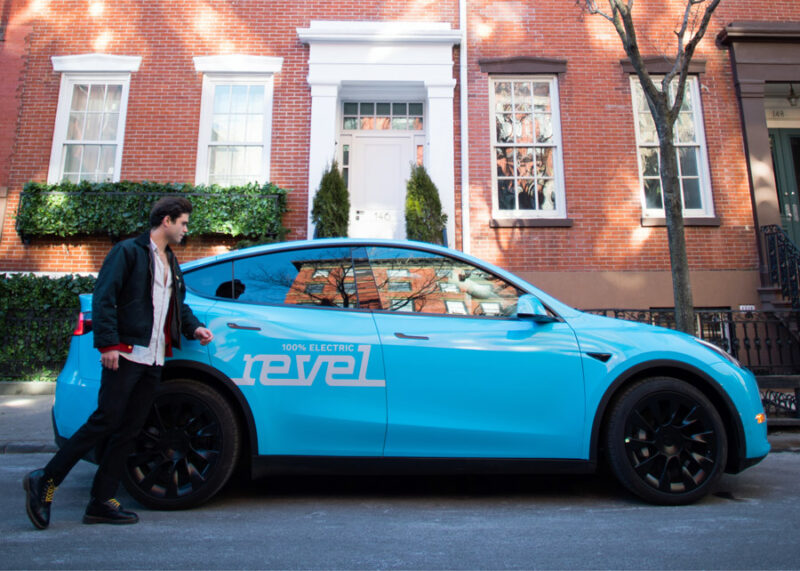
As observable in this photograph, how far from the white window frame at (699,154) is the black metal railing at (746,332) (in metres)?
2.13

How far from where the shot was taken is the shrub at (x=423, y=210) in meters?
8.23

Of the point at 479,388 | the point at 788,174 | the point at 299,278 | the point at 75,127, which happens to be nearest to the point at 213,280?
the point at 299,278

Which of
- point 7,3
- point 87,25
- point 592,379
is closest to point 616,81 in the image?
point 592,379

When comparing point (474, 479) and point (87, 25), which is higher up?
point (87, 25)

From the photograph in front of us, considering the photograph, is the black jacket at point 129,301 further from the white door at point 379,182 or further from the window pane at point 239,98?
the window pane at point 239,98

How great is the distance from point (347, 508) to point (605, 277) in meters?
6.69

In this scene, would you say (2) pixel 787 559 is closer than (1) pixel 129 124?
Yes

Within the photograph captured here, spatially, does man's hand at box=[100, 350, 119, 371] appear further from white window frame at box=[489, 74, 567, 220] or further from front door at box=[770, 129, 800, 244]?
front door at box=[770, 129, 800, 244]

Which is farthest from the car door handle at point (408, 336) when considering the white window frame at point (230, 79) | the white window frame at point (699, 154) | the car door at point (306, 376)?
the white window frame at point (699, 154)

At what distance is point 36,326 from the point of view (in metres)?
7.55

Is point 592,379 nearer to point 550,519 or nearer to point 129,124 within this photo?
point 550,519

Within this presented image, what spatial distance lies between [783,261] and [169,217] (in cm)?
899

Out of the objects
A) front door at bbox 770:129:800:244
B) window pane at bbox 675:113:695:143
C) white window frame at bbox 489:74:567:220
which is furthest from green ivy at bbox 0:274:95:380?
front door at bbox 770:129:800:244

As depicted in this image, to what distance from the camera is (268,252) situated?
358 centimetres
